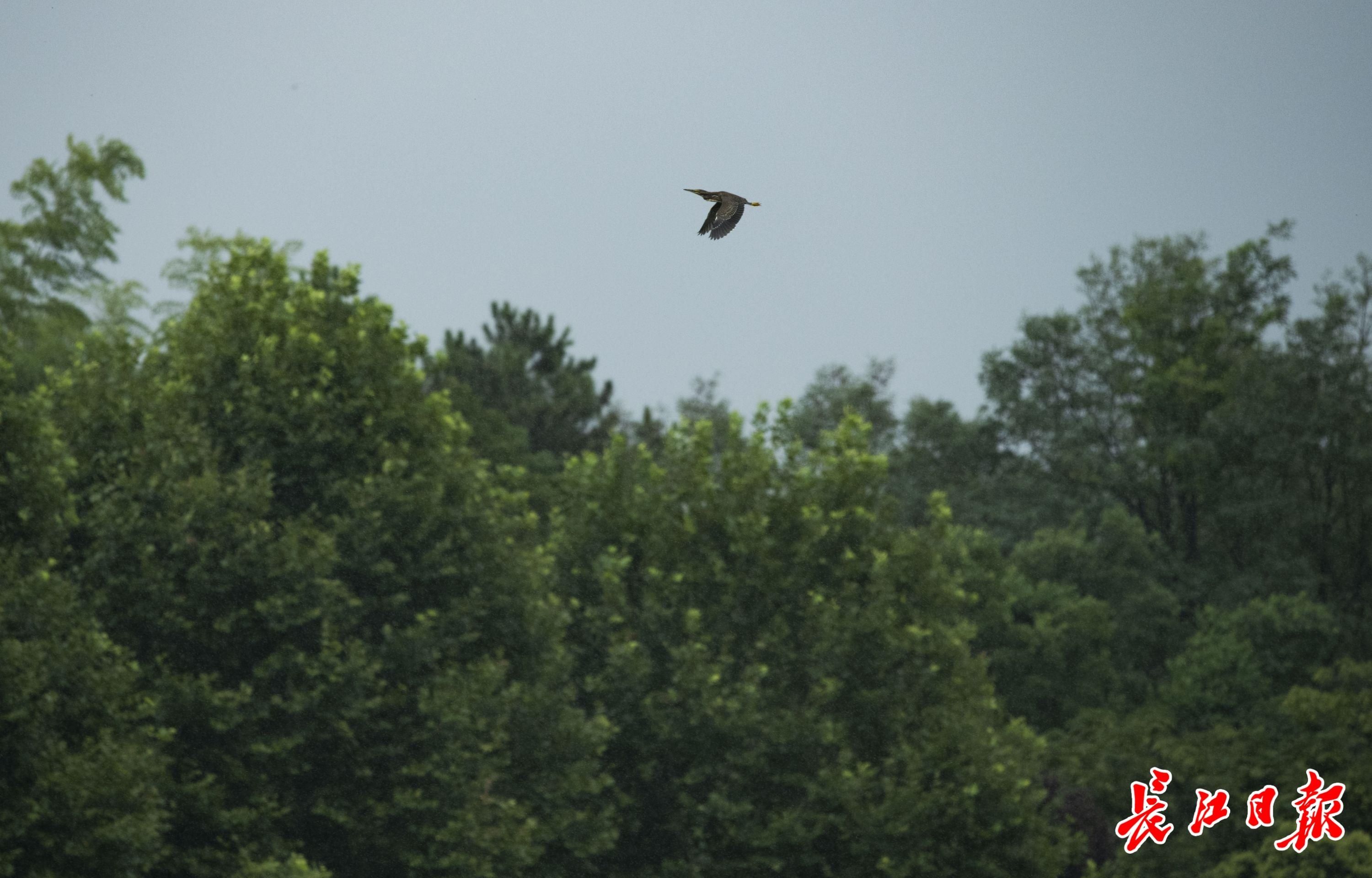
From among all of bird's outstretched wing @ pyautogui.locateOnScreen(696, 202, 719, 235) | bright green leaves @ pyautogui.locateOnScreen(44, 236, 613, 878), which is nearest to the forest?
bright green leaves @ pyautogui.locateOnScreen(44, 236, 613, 878)

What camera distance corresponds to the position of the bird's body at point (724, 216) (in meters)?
7.19

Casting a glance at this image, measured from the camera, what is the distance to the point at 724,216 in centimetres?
728

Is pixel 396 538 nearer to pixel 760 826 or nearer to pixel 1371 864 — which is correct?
pixel 760 826

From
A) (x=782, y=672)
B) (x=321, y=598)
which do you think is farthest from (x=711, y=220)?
(x=782, y=672)

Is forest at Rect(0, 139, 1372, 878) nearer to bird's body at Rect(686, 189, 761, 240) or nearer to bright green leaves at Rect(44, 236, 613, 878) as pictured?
bright green leaves at Rect(44, 236, 613, 878)

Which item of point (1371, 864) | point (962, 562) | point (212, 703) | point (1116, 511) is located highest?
point (1116, 511)

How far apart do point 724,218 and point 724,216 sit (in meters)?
0.01

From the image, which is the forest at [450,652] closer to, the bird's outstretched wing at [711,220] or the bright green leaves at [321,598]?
the bright green leaves at [321,598]

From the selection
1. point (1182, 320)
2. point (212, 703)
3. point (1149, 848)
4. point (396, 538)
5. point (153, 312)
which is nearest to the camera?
point (212, 703)

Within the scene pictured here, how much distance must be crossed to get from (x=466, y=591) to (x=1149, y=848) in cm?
1698

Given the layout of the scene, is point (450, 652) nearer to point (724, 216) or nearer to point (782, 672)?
point (782, 672)

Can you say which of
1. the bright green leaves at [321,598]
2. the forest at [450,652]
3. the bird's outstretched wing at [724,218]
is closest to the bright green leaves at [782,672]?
the forest at [450,652]

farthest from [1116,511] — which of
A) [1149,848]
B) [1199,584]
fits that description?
[1149,848]

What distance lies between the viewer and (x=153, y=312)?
40.9 m
